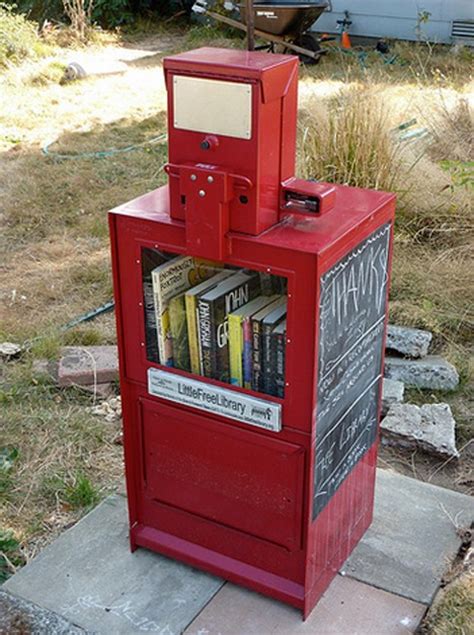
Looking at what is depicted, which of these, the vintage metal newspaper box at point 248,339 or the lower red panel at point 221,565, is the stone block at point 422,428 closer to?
the vintage metal newspaper box at point 248,339

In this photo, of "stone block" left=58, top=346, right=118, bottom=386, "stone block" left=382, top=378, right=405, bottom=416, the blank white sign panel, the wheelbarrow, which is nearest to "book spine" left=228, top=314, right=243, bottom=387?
the blank white sign panel

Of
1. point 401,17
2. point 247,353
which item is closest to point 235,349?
point 247,353

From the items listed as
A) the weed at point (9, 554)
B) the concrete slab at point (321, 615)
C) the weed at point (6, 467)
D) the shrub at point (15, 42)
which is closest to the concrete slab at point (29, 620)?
the weed at point (9, 554)

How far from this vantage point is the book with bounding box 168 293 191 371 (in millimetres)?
2703

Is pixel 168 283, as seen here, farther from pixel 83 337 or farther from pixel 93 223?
pixel 93 223

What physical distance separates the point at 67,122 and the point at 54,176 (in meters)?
1.78

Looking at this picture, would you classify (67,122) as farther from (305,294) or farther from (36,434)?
(305,294)

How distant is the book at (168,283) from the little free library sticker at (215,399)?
0.24 ft

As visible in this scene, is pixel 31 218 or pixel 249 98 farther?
pixel 31 218

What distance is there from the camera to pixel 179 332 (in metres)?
2.74

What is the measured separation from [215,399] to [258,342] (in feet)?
0.83

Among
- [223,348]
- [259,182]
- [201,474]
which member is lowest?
[201,474]

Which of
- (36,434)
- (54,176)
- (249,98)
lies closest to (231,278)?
(249,98)

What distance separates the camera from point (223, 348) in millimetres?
2676
